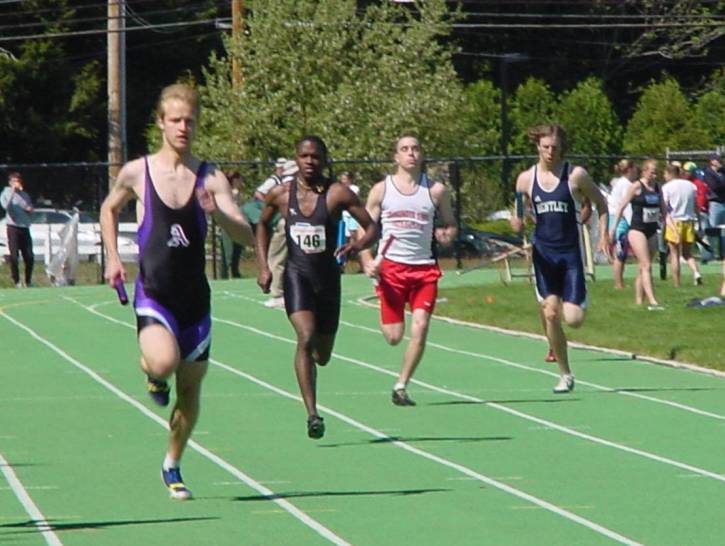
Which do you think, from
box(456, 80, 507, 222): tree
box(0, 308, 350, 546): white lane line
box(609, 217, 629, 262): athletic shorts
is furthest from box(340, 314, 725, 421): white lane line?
box(456, 80, 507, 222): tree

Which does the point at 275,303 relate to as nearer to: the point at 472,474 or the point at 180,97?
the point at 472,474

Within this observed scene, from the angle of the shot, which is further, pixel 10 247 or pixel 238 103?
pixel 238 103

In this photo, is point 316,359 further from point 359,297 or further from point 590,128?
point 590,128

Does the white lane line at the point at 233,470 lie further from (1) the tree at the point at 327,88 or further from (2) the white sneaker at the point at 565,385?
(1) the tree at the point at 327,88

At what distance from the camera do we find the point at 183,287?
9664mm

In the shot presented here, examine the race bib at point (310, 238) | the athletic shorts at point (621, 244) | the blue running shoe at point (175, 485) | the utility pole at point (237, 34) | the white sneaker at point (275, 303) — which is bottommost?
the white sneaker at point (275, 303)

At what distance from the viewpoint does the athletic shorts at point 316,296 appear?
40.7 feet

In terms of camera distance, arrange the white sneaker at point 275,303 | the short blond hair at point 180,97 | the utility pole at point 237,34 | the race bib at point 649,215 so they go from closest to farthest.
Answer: the short blond hair at point 180,97 < the race bib at point 649,215 < the white sneaker at point 275,303 < the utility pole at point 237,34

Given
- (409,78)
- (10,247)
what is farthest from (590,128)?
(10,247)

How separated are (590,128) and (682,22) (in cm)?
1011

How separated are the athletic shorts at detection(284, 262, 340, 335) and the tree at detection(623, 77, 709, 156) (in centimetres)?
4325

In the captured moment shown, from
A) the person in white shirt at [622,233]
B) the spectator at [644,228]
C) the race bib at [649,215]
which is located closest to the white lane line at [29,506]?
the spectator at [644,228]

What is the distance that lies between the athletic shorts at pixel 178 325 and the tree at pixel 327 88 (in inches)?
1269

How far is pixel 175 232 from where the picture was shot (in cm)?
962
